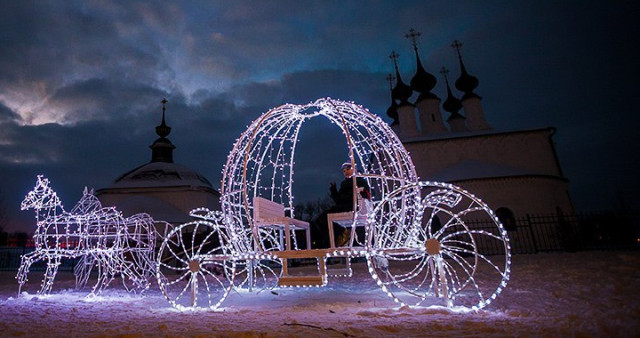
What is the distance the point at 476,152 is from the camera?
23.9 metres

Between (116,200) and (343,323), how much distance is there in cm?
3082

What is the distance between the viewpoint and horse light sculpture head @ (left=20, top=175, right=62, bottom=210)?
5.88 metres

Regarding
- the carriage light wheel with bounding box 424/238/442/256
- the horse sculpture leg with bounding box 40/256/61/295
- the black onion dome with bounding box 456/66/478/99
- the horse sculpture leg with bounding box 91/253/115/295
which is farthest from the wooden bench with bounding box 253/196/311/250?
the black onion dome with bounding box 456/66/478/99

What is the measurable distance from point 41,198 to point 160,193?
2385 centimetres

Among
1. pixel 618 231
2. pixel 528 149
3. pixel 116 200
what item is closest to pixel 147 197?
pixel 116 200

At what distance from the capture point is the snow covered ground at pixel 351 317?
2625mm

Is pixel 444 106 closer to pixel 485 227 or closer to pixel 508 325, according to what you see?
pixel 485 227

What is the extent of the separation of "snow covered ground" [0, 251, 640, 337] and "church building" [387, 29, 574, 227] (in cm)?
1676

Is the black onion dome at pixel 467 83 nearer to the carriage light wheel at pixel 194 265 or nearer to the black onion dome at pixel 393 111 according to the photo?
the black onion dome at pixel 393 111

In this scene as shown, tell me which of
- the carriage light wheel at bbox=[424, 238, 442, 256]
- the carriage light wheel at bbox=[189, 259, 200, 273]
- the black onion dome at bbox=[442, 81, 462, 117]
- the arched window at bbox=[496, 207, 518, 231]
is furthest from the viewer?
the black onion dome at bbox=[442, 81, 462, 117]

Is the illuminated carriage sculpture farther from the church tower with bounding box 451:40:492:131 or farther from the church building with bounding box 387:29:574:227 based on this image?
the church tower with bounding box 451:40:492:131

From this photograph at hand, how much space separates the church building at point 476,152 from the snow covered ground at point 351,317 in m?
16.8

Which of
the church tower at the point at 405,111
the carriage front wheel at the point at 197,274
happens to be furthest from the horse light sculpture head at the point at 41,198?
the church tower at the point at 405,111

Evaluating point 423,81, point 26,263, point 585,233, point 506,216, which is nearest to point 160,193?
point 26,263
